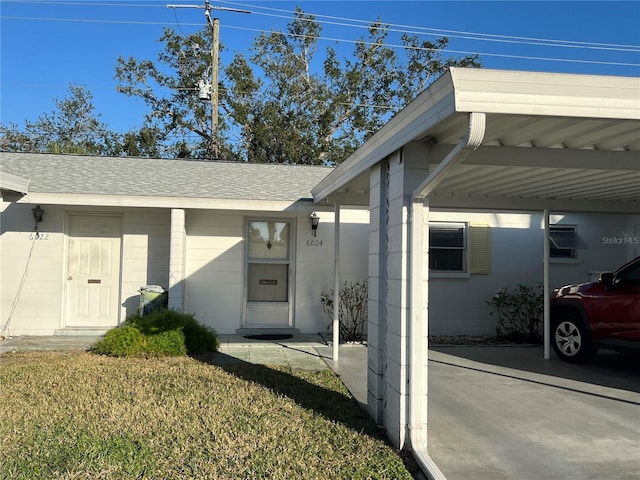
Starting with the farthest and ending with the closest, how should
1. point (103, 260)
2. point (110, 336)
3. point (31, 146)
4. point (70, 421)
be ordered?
point (31, 146) → point (103, 260) → point (110, 336) → point (70, 421)

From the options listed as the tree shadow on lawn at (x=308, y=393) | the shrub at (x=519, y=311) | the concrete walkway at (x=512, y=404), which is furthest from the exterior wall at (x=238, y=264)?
the shrub at (x=519, y=311)

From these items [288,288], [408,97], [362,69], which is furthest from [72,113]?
[288,288]

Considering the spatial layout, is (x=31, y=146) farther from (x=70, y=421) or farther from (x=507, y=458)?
(x=507, y=458)

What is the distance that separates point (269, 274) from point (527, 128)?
6781 mm

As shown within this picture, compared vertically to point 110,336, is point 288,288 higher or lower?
higher

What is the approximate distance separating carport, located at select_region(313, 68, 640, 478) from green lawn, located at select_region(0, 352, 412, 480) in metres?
0.52

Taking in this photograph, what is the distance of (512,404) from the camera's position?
204 inches

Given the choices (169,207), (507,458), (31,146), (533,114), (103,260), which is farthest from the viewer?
(31,146)

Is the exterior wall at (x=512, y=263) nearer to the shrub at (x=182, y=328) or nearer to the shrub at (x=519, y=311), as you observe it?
the shrub at (x=519, y=311)

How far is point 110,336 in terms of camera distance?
728cm

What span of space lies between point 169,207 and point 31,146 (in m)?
22.0

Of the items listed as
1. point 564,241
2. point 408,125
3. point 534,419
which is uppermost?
point 408,125

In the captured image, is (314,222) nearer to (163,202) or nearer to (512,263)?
(163,202)
